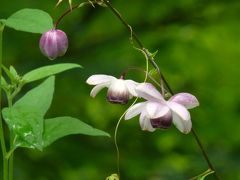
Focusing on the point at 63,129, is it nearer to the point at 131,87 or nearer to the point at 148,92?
the point at 131,87

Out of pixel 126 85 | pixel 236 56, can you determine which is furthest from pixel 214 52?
pixel 126 85

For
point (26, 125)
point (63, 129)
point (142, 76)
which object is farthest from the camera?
point (142, 76)

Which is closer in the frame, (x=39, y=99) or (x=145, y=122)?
(x=145, y=122)

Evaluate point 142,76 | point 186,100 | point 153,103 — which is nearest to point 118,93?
point 153,103

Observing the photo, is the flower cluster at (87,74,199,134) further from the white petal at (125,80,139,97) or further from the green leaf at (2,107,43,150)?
the green leaf at (2,107,43,150)

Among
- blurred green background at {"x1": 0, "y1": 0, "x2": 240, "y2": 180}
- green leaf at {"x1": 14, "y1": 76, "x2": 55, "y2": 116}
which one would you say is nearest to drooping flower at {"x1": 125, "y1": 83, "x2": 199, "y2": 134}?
green leaf at {"x1": 14, "y1": 76, "x2": 55, "y2": 116}

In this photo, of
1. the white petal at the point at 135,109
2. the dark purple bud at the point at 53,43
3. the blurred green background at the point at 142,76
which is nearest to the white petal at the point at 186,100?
the white petal at the point at 135,109

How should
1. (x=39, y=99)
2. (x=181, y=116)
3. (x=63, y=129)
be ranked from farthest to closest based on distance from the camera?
1. (x=39, y=99)
2. (x=63, y=129)
3. (x=181, y=116)
